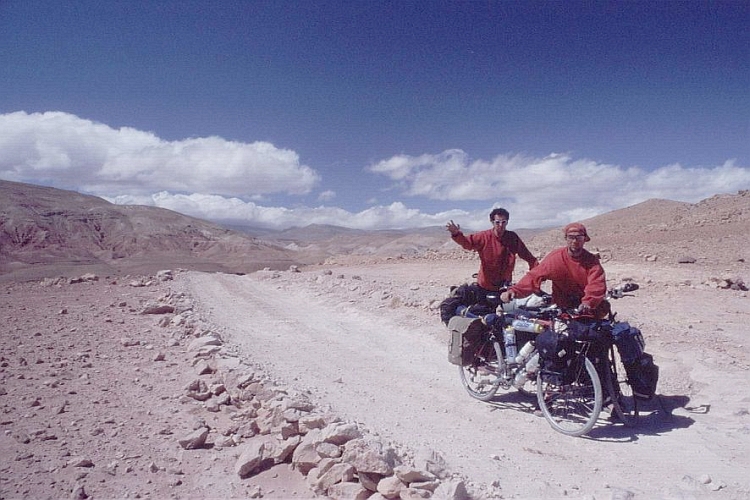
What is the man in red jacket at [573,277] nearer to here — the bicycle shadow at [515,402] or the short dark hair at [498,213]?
the short dark hair at [498,213]

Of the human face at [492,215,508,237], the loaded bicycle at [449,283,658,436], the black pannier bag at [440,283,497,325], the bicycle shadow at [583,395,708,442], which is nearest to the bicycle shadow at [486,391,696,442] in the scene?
the bicycle shadow at [583,395,708,442]

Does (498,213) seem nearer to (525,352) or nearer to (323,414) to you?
(525,352)

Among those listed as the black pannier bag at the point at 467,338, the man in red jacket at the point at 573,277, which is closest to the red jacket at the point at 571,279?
the man in red jacket at the point at 573,277

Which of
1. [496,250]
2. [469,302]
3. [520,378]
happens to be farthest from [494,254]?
[520,378]

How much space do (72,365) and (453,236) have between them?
595 cm

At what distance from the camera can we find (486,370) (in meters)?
6.12

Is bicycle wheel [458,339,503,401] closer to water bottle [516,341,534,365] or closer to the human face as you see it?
water bottle [516,341,534,365]

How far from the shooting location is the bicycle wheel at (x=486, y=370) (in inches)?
236

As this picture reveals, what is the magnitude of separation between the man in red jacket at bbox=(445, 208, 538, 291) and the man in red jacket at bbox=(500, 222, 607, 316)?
80 cm

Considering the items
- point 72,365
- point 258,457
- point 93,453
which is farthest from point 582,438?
point 72,365

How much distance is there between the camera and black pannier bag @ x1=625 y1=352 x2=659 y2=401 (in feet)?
17.1

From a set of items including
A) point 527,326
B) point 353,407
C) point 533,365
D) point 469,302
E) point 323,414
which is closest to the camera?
point 323,414

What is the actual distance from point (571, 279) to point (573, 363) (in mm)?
885

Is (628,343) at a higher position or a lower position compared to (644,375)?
higher
